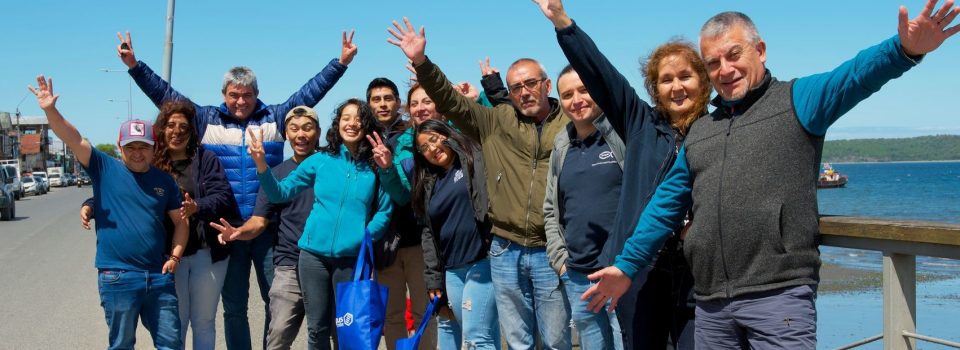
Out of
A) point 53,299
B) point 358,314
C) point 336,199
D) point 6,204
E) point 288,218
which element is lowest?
point 53,299

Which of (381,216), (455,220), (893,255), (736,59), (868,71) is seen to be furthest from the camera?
(381,216)

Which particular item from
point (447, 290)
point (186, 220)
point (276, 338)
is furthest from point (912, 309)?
point (186, 220)

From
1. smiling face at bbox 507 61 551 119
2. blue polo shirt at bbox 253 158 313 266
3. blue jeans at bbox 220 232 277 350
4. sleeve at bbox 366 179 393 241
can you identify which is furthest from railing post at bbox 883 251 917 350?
blue jeans at bbox 220 232 277 350

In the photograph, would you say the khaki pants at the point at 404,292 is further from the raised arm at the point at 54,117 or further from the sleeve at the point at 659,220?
the sleeve at the point at 659,220

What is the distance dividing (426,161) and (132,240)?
5.68 feet

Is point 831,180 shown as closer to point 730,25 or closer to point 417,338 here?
point 417,338

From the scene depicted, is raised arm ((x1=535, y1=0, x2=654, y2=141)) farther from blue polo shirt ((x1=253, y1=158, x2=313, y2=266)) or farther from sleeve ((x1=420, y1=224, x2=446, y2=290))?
blue polo shirt ((x1=253, y1=158, x2=313, y2=266))

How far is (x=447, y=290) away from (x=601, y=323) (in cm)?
117

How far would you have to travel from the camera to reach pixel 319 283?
5086 millimetres

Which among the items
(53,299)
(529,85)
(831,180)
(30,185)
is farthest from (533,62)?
(831,180)

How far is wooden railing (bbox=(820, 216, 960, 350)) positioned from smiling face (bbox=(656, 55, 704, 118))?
28.0 inches

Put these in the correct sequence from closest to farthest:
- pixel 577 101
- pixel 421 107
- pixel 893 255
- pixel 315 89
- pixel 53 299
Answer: pixel 893 255, pixel 577 101, pixel 421 107, pixel 315 89, pixel 53 299

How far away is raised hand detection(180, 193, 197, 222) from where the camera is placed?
5129 millimetres

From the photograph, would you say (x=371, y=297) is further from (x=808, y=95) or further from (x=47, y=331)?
(x=47, y=331)
